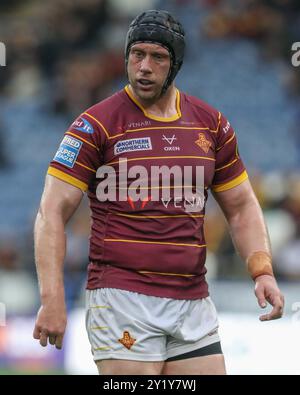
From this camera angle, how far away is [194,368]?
469 cm

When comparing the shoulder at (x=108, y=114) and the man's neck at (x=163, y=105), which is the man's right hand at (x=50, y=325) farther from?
the man's neck at (x=163, y=105)

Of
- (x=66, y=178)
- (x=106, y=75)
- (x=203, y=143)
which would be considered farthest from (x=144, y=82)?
(x=106, y=75)

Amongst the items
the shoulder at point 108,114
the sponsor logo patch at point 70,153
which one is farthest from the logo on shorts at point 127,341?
the shoulder at point 108,114

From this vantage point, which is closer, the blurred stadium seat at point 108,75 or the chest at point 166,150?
the chest at point 166,150

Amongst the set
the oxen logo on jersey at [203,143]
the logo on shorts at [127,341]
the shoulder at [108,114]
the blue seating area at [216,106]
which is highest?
the blue seating area at [216,106]

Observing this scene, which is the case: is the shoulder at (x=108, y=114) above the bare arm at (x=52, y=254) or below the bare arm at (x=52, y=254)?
above

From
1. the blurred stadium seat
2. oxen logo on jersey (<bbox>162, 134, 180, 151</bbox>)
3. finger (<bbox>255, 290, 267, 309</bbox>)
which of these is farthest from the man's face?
the blurred stadium seat

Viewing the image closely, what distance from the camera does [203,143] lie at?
4.88m

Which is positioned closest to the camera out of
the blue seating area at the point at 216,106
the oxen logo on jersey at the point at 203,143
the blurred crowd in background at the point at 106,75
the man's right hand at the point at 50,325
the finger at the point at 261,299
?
the man's right hand at the point at 50,325

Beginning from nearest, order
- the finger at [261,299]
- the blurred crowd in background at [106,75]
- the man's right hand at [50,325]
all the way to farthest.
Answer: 1. the man's right hand at [50,325]
2. the finger at [261,299]
3. the blurred crowd in background at [106,75]

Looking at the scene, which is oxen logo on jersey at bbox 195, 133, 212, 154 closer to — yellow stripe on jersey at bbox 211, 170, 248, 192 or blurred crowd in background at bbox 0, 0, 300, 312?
yellow stripe on jersey at bbox 211, 170, 248, 192

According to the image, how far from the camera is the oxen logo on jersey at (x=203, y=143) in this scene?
487 cm

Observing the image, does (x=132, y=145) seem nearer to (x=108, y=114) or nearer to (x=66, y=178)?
(x=108, y=114)
